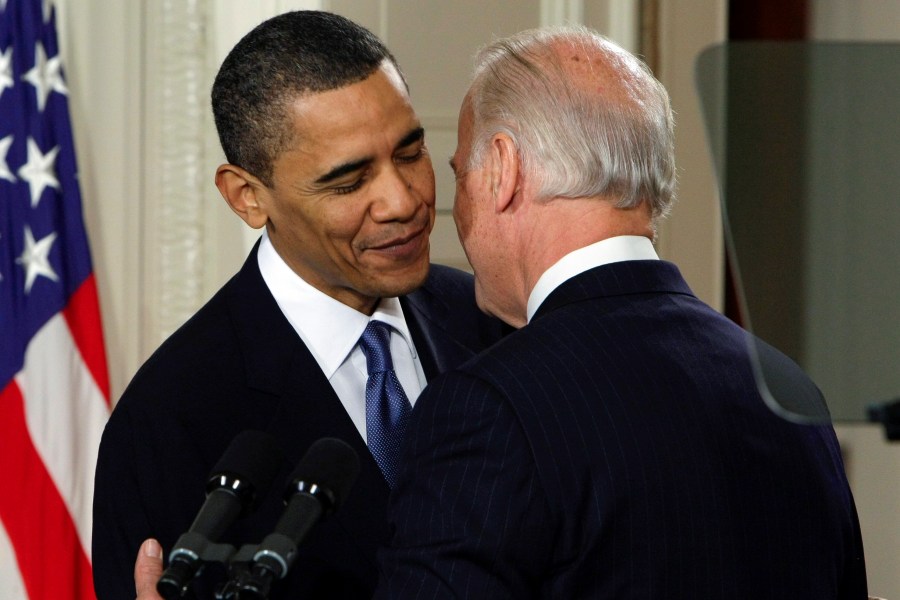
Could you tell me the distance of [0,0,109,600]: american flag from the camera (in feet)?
8.79

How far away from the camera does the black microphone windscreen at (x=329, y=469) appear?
871 millimetres

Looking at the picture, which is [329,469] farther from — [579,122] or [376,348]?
[376,348]

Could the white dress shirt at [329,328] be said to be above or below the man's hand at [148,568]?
above

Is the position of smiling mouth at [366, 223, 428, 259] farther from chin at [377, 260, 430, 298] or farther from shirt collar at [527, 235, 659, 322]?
shirt collar at [527, 235, 659, 322]

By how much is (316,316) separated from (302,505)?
2.31 feet

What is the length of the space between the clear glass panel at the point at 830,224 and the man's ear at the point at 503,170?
779 millimetres

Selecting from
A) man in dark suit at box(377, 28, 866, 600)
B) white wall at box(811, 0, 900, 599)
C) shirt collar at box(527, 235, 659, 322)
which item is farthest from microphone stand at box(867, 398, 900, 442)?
white wall at box(811, 0, 900, 599)

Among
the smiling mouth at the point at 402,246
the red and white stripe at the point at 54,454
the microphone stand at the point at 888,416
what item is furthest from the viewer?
the red and white stripe at the point at 54,454

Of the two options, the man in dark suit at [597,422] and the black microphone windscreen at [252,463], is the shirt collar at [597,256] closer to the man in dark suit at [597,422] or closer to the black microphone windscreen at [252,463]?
the man in dark suit at [597,422]

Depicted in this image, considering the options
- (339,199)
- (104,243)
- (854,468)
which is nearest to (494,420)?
(339,199)

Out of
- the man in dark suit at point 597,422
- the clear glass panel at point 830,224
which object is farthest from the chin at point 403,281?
the clear glass panel at point 830,224

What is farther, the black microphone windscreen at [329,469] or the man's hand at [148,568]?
the man's hand at [148,568]

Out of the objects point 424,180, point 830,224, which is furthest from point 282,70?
point 830,224

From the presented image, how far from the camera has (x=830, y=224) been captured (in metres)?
0.42
